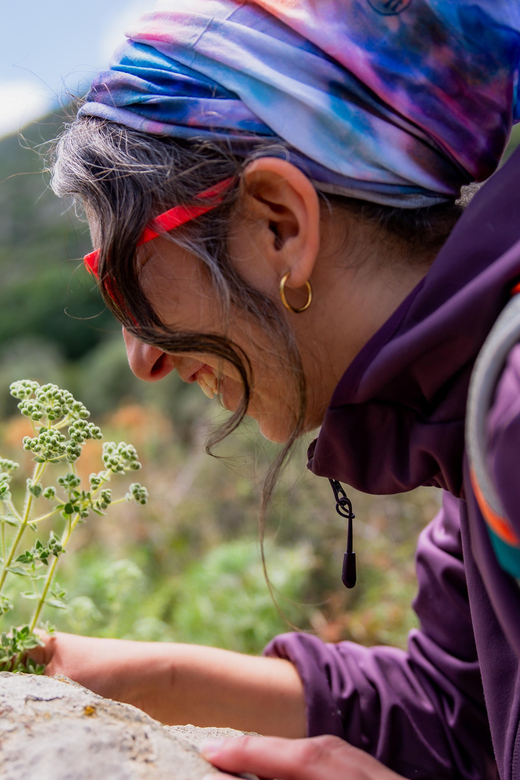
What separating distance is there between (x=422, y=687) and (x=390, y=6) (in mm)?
1453

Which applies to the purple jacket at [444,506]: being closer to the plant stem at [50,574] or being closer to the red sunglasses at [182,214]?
the red sunglasses at [182,214]

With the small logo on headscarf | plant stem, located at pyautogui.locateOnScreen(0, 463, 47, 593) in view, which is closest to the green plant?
plant stem, located at pyautogui.locateOnScreen(0, 463, 47, 593)

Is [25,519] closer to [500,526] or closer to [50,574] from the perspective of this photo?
[50,574]

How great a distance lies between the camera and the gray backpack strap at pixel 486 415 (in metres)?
0.80

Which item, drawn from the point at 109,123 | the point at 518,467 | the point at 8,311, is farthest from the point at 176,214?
the point at 8,311

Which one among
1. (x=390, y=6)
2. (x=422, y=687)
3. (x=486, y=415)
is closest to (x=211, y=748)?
(x=486, y=415)

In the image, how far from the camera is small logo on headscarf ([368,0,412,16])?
111 centimetres

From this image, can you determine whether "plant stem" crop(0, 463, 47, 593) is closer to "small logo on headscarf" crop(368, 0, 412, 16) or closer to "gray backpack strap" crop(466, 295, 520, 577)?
"gray backpack strap" crop(466, 295, 520, 577)

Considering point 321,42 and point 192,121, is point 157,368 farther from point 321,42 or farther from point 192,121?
point 321,42

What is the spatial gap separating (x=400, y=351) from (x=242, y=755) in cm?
65

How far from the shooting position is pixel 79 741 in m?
0.91

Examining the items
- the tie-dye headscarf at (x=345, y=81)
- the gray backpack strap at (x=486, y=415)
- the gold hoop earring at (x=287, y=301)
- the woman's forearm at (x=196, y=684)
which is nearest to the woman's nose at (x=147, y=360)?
the gold hoop earring at (x=287, y=301)

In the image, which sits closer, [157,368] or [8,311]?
[157,368]

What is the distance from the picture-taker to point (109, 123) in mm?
1232
